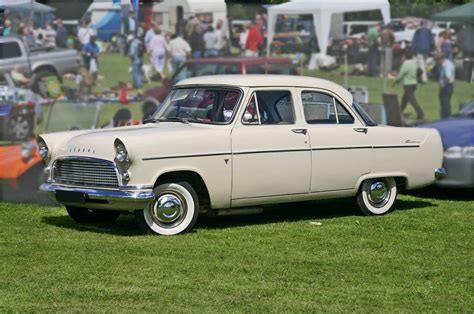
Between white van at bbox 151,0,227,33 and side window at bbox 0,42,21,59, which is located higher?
white van at bbox 151,0,227,33

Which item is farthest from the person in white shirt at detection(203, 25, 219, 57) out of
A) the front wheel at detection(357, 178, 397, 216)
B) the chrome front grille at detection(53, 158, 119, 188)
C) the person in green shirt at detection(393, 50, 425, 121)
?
the chrome front grille at detection(53, 158, 119, 188)

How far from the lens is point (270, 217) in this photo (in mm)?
10867

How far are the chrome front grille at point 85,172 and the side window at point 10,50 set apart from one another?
112 inches

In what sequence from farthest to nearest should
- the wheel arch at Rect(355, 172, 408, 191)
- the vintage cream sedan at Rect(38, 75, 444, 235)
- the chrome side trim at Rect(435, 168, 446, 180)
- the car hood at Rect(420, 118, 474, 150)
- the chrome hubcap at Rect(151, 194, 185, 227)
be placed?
the car hood at Rect(420, 118, 474, 150) → the chrome side trim at Rect(435, 168, 446, 180) → the wheel arch at Rect(355, 172, 408, 191) → the chrome hubcap at Rect(151, 194, 185, 227) → the vintage cream sedan at Rect(38, 75, 444, 235)

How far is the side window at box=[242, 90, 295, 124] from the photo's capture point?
10.0 m

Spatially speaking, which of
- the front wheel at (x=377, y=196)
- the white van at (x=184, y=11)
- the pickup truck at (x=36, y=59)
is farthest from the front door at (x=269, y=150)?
the pickup truck at (x=36, y=59)

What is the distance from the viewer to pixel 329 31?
13.3 meters

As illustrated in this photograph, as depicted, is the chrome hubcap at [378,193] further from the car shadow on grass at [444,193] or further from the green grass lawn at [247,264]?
the car shadow on grass at [444,193]

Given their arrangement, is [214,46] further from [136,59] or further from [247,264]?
[247,264]

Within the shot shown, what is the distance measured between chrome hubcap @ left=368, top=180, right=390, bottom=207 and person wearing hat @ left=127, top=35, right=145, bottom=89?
347 centimetres

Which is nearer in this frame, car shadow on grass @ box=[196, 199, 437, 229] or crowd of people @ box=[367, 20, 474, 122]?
car shadow on grass @ box=[196, 199, 437, 229]

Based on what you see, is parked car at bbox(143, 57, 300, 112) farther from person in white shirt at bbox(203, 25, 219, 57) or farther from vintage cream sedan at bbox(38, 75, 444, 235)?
vintage cream sedan at bbox(38, 75, 444, 235)

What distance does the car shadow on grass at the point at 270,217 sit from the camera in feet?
32.7

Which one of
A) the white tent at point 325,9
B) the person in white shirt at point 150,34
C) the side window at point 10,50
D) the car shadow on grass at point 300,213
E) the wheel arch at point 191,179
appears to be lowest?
the car shadow on grass at point 300,213
